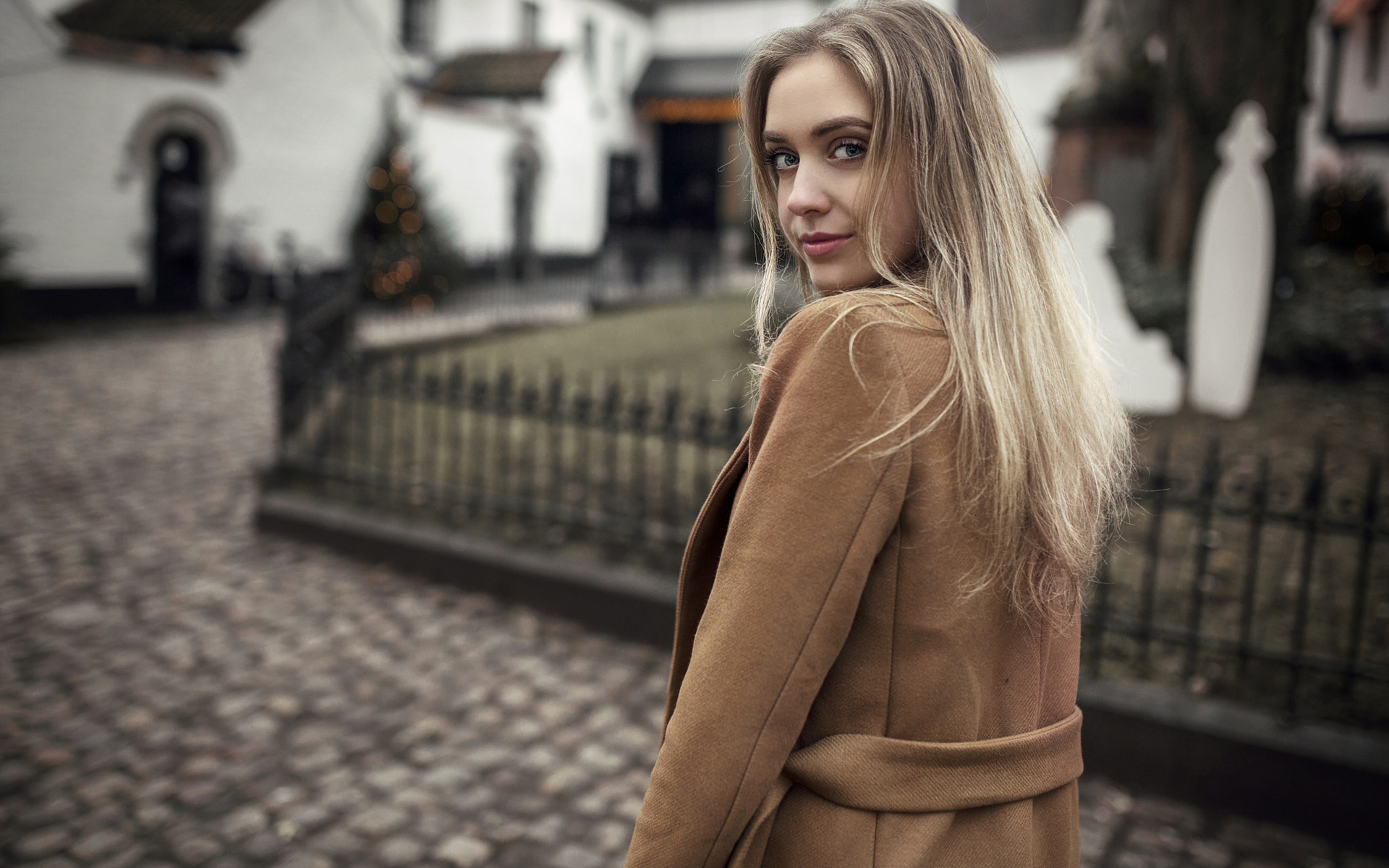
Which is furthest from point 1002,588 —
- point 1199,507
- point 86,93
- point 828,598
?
point 86,93

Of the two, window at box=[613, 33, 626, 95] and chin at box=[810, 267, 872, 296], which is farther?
window at box=[613, 33, 626, 95]

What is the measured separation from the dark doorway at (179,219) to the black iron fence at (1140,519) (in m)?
9.18

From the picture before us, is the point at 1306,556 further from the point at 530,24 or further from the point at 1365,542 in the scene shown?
the point at 530,24

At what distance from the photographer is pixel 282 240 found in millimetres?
16109

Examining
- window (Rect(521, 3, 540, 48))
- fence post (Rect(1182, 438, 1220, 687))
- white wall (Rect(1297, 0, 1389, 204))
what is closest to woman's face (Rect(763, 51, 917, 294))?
fence post (Rect(1182, 438, 1220, 687))

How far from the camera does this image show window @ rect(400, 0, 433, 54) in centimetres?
2098

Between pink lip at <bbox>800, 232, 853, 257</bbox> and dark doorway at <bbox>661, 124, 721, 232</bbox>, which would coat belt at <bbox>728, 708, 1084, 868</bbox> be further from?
dark doorway at <bbox>661, 124, 721, 232</bbox>

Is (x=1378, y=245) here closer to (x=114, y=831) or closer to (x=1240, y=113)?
(x=1240, y=113)

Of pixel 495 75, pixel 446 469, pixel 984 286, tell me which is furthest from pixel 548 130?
pixel 984 286

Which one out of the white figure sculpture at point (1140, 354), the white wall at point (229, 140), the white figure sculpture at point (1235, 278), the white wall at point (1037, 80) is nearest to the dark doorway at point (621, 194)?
the white wall at point (229, 140)

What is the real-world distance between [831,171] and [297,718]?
3.42 meters

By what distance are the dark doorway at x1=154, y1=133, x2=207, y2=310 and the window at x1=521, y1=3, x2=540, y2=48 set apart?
1106cm

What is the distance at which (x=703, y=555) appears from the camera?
1.26 metres

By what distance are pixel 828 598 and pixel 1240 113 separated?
27.6 ft
